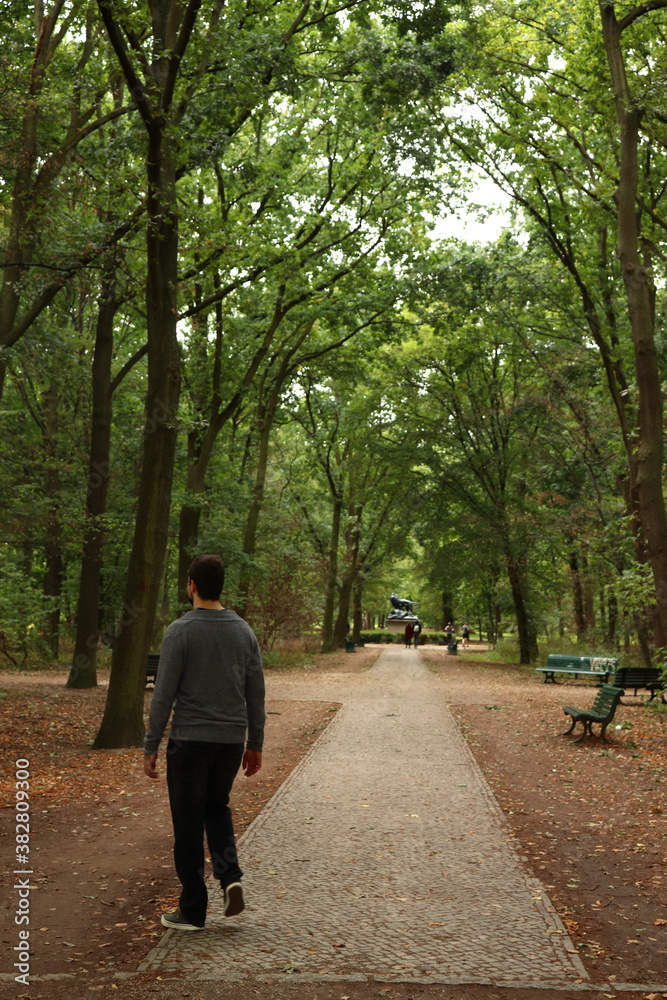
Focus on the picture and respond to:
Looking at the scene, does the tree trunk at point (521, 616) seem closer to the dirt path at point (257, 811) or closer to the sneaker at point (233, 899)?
the dirt path at point (257, 811)

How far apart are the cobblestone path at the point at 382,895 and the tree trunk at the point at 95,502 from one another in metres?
9.61

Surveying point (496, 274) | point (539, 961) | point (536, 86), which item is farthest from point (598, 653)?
point (539, 961)

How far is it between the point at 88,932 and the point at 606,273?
59.3 ft

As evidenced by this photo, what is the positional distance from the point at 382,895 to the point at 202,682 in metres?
1.82

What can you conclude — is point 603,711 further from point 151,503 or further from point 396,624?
point 396,624

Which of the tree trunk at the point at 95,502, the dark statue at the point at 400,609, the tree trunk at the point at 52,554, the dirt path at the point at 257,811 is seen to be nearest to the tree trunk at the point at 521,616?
the tree trunk at the point at 52,554

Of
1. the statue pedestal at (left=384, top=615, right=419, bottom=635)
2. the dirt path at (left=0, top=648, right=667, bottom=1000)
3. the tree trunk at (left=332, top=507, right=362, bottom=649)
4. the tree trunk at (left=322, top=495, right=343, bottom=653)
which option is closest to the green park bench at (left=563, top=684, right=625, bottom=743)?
the dirt path at (left=0, top=648, right=667, bottom=1000)

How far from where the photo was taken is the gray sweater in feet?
15.4

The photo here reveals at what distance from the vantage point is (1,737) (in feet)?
39.1

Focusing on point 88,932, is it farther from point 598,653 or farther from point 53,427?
point 598,653

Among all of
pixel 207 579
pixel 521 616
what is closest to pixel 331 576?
pixel 521 616

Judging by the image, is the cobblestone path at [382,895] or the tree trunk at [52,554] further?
the tree trunk at [52,554]

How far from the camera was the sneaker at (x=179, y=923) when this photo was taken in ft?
15.2

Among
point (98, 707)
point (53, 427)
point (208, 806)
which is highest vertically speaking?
point (53, 427)
